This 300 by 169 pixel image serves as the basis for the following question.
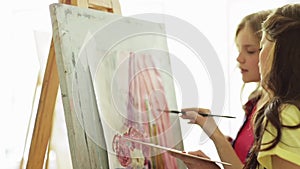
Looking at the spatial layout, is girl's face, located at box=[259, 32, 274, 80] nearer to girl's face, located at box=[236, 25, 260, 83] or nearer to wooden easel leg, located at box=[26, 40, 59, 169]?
girl's face, located at box=[236, 25, 260, 83]

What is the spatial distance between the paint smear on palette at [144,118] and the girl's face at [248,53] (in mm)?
277

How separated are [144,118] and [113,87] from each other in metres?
0.18

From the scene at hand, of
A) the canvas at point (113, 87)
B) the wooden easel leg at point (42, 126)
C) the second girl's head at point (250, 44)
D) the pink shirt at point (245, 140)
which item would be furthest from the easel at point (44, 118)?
the pink shirt at point (245, 140)

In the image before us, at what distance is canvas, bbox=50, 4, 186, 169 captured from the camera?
0.90m

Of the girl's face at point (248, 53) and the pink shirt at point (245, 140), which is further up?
the girl's face at point (248, 53)

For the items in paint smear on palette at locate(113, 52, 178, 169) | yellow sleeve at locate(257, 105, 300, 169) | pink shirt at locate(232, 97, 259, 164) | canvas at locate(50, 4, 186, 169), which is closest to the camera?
yellow sleeve at locate(257, 105, 300, 169)

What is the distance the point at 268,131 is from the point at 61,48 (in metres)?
0.48

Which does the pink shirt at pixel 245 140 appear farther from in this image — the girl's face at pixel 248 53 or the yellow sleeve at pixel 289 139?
the yellow sleeve at pixel 289 139

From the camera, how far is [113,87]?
3.38 feet

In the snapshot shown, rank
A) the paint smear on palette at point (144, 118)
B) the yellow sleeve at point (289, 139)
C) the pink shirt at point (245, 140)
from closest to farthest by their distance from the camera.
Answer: the yellow sleeve at point (289, 139) < the paint smear on palette at point (144, 118) < the pink shirt at point (245, 140)

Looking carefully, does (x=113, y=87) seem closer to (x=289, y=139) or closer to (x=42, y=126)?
(x=42, y=126)

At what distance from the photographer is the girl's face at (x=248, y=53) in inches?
46.9

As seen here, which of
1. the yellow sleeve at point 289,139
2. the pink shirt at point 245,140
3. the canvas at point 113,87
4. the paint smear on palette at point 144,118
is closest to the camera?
the yellow sleeve at point 289,139

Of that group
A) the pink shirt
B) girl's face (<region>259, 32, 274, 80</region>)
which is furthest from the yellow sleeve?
the pink shirt
